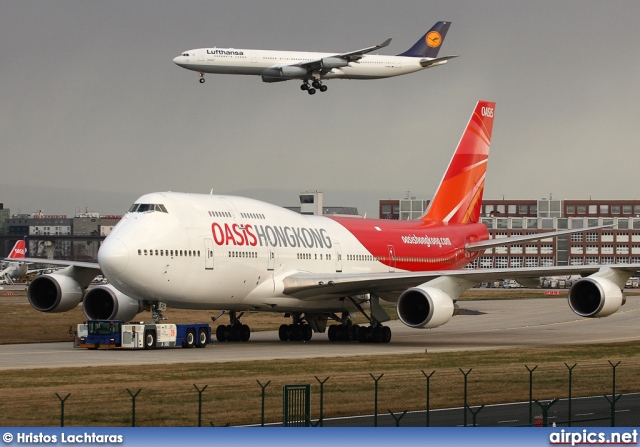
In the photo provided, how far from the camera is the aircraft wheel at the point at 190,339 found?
154 ft

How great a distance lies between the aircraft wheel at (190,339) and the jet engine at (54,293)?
6412 mm

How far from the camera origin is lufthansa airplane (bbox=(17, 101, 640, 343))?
44594mm

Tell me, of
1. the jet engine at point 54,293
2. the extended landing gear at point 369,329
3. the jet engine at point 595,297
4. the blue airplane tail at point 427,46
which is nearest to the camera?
the jet engine at point 595,297

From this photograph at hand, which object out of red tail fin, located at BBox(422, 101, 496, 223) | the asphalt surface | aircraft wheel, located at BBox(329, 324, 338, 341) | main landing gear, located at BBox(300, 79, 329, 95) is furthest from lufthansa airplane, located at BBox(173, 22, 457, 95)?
aircraft wheel, located at BBox(329, 324, 338, 341)

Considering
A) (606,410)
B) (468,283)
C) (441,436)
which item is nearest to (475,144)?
(468,283)

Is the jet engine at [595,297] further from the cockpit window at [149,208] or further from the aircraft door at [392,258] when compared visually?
the cockpit window at [149,208]

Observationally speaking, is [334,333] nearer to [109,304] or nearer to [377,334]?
[377,334]

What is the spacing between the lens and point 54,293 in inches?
1976

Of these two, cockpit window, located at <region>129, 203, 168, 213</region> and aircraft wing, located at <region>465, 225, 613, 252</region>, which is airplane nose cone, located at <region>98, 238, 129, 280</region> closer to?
cockpit window, located at <region>129, 203, 168, 213</region>

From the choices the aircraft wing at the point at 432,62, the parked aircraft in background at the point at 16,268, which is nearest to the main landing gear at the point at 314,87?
the aircraft wing at the point at 432,62

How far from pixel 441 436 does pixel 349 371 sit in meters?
19.0

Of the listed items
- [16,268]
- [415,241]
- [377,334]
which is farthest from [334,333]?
[16,268]

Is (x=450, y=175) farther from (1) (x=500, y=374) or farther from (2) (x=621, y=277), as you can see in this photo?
(1) (x=500, y=374)

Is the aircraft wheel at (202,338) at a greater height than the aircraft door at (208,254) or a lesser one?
lesser
